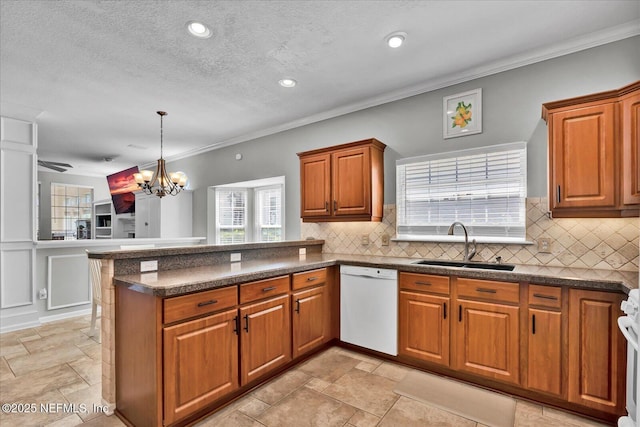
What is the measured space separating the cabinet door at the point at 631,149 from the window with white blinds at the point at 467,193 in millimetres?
735

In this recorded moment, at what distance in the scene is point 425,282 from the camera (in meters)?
2.75

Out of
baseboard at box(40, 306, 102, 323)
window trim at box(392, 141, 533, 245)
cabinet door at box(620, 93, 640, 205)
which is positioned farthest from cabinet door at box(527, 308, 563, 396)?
baseboard at box(40, 306, 102, 323)

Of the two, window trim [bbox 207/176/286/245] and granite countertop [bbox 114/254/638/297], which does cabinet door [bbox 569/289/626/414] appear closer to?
granite countertop [bbox 114/254/638/297]

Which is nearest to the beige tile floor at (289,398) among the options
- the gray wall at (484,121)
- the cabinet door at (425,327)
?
the cabinet door at (425,327)

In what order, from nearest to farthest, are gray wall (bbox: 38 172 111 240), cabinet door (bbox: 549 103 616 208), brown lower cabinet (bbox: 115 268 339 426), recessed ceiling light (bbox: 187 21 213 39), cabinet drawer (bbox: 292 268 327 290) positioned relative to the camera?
1. brown lower cabinet (bbox: 115 268 339 426)
2. cabinet door (bbox: 549 103 616 208)
3. recessed ceiling light (bbox: 187 21 213 39)
4. cabinet drawer (bbox: 292 268 327 290)
5. gray wall (bbox: 38 172 111 240)

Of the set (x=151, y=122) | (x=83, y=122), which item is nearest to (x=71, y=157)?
(x=83, y=122)

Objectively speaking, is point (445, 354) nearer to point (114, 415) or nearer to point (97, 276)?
point (114, 415)

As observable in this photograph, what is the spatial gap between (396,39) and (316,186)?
5.87ft

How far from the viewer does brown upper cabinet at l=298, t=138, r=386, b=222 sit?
136 inches

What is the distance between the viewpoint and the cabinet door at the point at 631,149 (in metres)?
2.08

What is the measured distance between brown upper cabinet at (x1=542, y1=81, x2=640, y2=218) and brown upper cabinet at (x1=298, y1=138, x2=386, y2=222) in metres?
1.58

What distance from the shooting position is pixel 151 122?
15.0ft

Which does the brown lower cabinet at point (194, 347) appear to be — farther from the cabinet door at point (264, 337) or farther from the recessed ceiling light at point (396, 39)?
the recessed ceiling light at point (396, 39)

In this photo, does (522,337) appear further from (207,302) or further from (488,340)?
(207,302)
